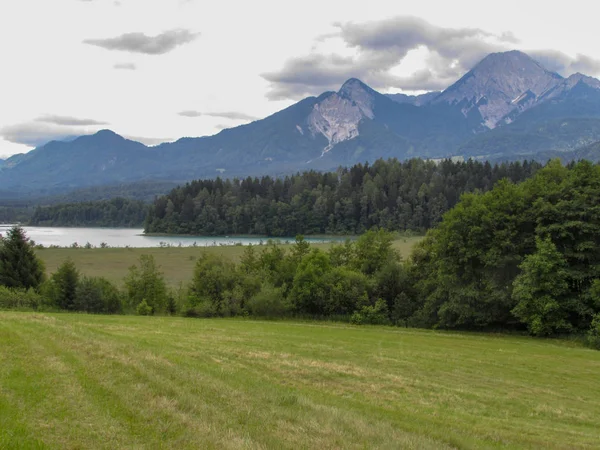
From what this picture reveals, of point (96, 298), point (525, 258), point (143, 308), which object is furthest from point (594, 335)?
point (96, 298)

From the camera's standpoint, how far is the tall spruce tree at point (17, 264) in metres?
47.2

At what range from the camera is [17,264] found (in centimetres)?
4794

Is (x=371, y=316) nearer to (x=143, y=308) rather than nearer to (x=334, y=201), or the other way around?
(x=143, y=308)

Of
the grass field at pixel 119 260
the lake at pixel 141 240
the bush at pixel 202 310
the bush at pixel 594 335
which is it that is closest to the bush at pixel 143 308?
the bush at pixel 202 310

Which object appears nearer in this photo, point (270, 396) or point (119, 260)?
point (270, 396)

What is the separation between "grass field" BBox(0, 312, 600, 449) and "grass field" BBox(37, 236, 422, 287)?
4786 centimetres

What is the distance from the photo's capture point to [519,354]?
27.3m

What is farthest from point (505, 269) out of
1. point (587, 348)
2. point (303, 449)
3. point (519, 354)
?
point (303, 449)

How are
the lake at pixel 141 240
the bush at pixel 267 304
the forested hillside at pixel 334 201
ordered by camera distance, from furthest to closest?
1. the forested hillside at pixel 334 201
2. the lake at pixel 141 240
3. the bush at pixel 267 304

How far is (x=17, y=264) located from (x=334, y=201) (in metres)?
130

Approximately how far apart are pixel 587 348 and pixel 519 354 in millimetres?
7578

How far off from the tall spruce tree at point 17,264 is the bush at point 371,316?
106ft

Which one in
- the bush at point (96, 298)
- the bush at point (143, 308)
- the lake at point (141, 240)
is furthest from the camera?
the lake at point (141, 240)

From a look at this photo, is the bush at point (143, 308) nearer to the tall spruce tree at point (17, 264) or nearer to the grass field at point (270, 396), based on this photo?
the tall spruce tree at point (17, 264)
